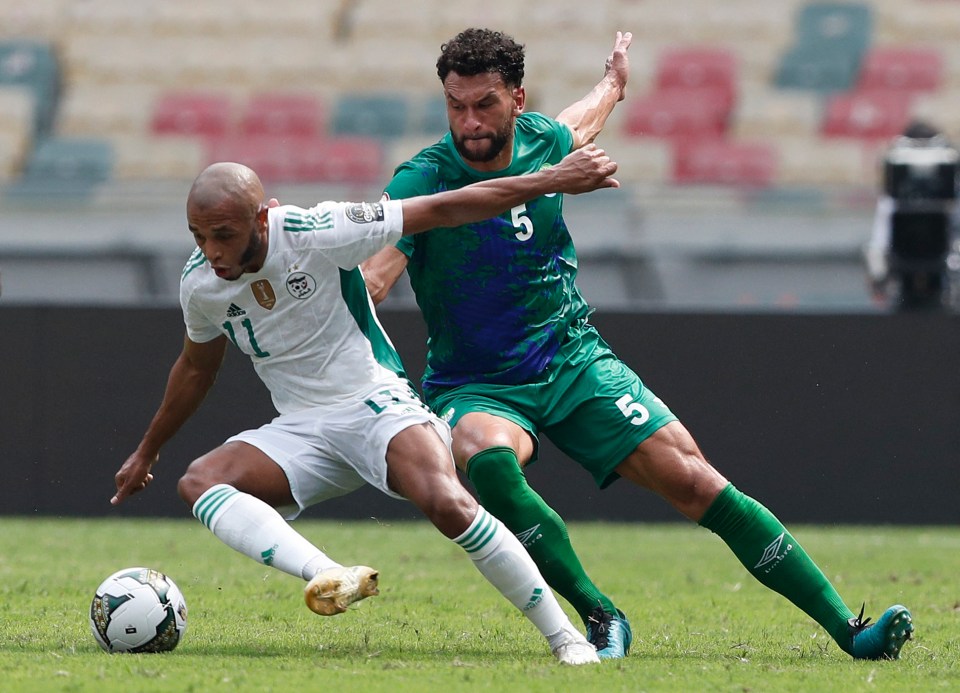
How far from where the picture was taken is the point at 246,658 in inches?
201

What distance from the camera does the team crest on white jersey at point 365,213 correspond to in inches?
198

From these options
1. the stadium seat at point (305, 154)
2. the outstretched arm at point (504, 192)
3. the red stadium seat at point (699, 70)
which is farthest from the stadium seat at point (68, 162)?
the outstretched arm at point (504, 192)

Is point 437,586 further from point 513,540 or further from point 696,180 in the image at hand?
point 696,180

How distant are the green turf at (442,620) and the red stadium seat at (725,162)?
24.0 feet

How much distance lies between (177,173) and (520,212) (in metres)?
13.2

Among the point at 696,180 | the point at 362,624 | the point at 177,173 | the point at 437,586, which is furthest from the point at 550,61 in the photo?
the point at 362,624

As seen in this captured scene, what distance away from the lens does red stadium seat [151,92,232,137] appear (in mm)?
19203

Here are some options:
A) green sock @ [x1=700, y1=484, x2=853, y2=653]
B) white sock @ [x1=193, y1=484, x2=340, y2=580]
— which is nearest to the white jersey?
white sock @ [x1=193, y1=484, x2=340, y2=580]

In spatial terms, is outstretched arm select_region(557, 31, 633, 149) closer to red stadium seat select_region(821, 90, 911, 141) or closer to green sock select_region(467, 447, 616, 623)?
green sock select_region(467, 447, 616, 623)

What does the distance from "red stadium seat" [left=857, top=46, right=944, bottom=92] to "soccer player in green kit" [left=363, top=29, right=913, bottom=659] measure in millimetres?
14289

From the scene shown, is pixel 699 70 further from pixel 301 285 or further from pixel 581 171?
pixel 301 285

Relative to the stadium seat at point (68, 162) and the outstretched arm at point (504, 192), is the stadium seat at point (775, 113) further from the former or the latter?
the outstretched arm at point (504, 192)

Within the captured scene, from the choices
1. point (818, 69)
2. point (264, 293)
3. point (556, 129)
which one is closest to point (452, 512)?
point (264, 293)

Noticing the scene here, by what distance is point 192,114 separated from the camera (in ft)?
63.9
